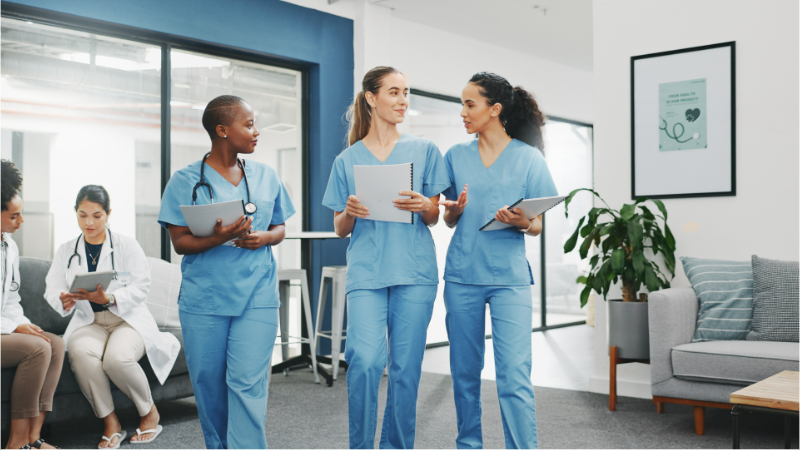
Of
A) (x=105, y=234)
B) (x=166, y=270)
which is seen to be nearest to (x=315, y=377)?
(x=166, y=270)

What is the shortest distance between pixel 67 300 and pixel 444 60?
3753 mm

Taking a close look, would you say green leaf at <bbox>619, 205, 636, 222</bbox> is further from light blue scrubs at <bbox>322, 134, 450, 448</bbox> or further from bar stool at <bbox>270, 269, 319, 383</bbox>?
bar stool at <bbox>270, 269, 319, 383</bbox>

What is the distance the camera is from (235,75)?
182 inches

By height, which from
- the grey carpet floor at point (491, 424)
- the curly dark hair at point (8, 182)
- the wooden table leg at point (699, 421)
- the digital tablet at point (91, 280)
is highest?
the curly dark hair at point (8, 182)

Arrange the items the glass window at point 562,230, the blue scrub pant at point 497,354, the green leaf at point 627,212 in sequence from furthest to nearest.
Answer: the glass window at point 562,230 < the green leaf at point 627,212 < the blue scrub pant at point 497,354

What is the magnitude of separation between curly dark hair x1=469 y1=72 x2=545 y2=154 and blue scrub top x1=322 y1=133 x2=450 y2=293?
292 millimetres

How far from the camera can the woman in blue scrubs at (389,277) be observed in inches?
82.4

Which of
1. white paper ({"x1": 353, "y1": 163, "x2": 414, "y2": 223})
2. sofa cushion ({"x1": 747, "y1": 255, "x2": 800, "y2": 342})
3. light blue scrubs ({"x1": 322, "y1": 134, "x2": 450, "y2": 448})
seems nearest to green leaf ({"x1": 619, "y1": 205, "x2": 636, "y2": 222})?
sofa cushion ({"x1": 747, "y1": 255, "x2": 800, "y2": 342})

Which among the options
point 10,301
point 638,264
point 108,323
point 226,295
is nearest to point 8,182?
point 10,301

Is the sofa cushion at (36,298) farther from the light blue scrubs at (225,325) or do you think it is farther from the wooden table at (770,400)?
the wooden table at (770,400)

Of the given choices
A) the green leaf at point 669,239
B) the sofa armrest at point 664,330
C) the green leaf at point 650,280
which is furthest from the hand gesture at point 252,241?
the green leaf at point 669,239

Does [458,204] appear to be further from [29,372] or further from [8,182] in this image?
[8,182]

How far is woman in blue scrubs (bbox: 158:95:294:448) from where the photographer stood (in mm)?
1924

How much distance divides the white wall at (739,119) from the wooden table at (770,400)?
1362 mm
